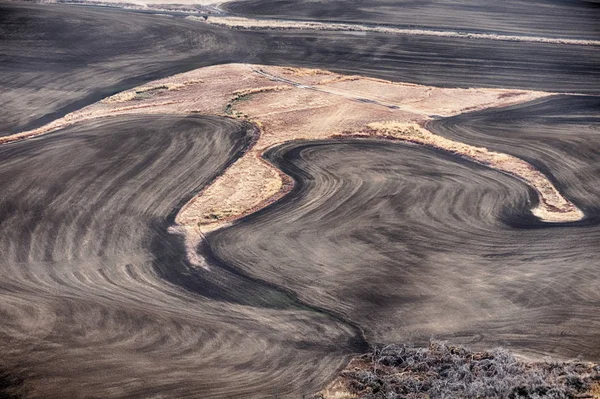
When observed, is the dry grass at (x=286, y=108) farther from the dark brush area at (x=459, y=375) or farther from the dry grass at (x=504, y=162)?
the dark brush area at (x=459, y=375)

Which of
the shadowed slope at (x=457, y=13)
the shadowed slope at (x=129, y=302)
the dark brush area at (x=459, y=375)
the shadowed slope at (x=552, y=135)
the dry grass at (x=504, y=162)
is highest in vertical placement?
the shadowed slope at (x=457, y=13)

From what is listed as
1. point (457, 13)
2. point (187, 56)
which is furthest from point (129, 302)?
point (457, 13)

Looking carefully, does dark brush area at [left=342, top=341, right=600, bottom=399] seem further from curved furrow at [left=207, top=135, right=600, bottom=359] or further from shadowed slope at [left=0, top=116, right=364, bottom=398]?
shadowed slope at [left=0, top=116, right=364, bottom=398]

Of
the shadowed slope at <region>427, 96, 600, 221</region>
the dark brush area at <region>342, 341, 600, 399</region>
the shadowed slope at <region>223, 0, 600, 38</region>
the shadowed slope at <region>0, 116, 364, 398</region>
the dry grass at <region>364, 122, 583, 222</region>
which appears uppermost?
the shadowed slope at <region>223, 0, 600, 38</region>

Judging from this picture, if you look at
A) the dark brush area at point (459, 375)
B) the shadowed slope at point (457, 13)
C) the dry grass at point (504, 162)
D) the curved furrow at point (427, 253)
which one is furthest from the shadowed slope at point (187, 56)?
the dark brush area at point (459, 375)

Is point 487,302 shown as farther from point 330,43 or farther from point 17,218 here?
point 330,43

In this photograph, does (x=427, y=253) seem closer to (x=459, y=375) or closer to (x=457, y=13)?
(x=459, y=375)

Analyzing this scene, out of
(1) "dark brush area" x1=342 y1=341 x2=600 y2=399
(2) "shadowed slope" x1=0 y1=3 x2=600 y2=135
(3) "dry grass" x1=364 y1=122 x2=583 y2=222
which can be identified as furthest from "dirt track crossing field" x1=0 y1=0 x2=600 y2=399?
(1) "dark brush area" x1=342 y1=341 x2=600 y2=399

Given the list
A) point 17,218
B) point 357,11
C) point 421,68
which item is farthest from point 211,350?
point 357,11
